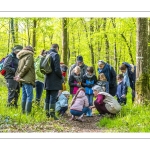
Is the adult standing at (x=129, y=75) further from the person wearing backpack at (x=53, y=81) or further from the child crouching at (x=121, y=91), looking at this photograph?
the person wearing backpack at (x=53, y=81)

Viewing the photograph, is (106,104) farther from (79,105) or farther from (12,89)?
(12,89)

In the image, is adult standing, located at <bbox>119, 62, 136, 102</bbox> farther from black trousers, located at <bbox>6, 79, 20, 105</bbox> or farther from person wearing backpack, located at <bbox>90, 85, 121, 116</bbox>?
black trousers, located at <bbox>6, 79, 20, 105</bbox>

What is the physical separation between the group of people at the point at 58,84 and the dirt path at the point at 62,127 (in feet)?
0.96

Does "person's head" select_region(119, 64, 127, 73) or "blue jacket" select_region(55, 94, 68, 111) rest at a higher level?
"person's head" select_region(119, 64, 127, 73)

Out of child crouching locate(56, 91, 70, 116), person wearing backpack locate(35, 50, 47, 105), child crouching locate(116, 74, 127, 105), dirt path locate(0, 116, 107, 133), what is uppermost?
person wearing backpack locate(35, 50, 47, 105)

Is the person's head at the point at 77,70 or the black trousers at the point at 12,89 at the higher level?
the person's head at the point at 77,70

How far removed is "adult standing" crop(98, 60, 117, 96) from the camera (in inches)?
381

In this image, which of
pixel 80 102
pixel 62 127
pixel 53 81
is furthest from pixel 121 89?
pixel 62 127

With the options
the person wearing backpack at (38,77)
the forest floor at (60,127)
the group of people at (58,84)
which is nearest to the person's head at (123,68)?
the group of people at (58,84)

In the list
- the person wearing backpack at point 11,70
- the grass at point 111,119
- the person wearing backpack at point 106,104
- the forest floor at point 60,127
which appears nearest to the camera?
the forest floor at point 60,127

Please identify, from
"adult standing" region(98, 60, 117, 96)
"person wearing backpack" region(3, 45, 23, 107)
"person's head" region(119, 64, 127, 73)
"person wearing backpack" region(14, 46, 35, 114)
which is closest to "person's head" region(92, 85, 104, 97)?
"adult standing" region(98, 60, 117, 96)

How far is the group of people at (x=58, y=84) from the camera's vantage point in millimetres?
7719

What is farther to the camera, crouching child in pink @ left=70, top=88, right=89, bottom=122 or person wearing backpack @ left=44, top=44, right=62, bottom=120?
crouching child in pink @ left=70, top=88, right=89, bottom=122
